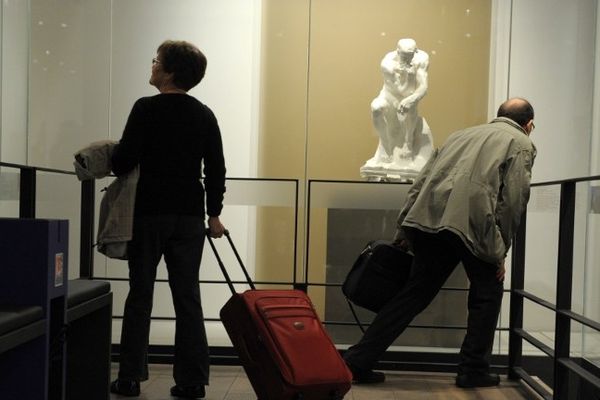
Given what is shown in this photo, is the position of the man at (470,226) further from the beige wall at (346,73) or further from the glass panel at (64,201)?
the glass panel at (64,201)

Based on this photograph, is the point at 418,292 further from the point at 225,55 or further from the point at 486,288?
the point at 225,55

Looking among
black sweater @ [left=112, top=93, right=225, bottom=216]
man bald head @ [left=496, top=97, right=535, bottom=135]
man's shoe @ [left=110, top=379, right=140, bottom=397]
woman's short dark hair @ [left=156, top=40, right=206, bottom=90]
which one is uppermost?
woman's short dark hair @ [left=156, top=40, right=206, bottom=90]

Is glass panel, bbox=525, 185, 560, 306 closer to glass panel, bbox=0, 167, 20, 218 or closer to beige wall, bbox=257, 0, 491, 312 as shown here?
beige wall, bbox=257, 0, 491, 312

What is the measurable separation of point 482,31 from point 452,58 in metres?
0.24

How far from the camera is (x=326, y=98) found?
4.60m

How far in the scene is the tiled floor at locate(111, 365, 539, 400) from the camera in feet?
10.5

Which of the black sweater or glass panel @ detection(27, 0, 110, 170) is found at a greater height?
glass panel @ detection(27, 0, 110, 170)

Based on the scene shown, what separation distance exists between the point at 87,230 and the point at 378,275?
1.40m

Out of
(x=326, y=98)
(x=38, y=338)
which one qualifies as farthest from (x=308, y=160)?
(x=38, y=338)

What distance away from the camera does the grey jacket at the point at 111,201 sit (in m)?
2.73

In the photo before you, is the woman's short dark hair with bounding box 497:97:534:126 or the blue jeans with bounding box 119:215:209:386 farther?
the woman's short dark hair with bounding box 497:97:534:126

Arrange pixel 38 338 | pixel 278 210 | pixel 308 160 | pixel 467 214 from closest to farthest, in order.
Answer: pixel 38 338
pixel 467 214
pixel 278 210
pixel 308 160

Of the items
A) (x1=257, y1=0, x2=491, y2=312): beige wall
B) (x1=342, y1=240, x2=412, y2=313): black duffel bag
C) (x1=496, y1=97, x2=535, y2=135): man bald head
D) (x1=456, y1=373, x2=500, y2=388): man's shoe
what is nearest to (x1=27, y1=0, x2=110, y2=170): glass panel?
(x1=257, y1=0, x2=491, y2=312): beige wall

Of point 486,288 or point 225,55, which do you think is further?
point 225,55
